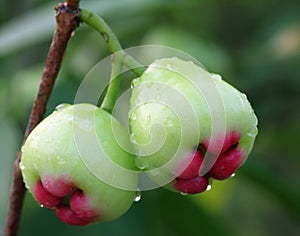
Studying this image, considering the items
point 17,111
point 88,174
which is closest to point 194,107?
point 88,174

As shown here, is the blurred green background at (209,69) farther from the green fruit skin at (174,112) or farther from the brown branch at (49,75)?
the green fruit skin at (174,112)

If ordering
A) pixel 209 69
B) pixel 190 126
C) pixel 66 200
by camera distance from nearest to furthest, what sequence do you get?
1. pixel 190 126
2. pixel 66 200
3. pixel 209 69

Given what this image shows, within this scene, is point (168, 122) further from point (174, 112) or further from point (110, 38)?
point (110, 38)

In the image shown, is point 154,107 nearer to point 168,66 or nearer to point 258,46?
point 168,66

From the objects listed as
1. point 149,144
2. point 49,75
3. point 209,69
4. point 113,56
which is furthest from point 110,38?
point 209,69

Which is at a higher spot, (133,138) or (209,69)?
(133,138)

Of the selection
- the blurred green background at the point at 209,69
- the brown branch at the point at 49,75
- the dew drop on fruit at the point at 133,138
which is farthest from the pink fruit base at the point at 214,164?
the blurred green background at the point at 209,69

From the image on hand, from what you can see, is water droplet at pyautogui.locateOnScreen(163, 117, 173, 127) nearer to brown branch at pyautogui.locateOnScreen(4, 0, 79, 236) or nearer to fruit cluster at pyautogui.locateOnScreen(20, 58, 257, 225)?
fruit cluster at pyautogui.locateOnScreen(20, 58, 257, 225)
